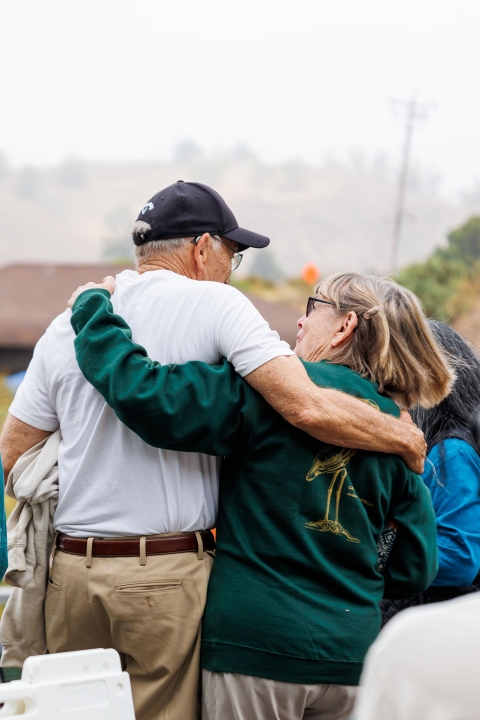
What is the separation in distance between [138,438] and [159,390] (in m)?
0.23

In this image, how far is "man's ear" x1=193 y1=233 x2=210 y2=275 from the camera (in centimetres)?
234

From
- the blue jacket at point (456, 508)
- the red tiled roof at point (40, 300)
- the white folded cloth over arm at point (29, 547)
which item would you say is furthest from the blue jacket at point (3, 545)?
the red tiled roof at point (40, 300)

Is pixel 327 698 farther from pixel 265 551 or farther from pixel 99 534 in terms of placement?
pixel 99 534

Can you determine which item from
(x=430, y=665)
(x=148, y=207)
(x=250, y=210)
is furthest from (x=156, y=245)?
(x=250, y=210)

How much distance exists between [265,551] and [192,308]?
68 centimetres

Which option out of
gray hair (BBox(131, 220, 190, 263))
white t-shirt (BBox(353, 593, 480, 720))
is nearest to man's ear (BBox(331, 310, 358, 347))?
gray hair (BBox(131, 220, 190, 263))

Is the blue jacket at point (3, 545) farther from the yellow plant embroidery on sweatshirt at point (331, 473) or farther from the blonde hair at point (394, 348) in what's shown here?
the blonde hair at point (394, 348)

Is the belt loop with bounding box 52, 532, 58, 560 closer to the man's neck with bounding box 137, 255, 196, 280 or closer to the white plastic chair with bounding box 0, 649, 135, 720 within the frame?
the white plastic chair with bounding box 0, 649, 135, 720

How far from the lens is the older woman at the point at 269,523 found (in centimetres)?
206

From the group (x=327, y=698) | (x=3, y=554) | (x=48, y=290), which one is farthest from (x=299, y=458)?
(x=48, y=290)

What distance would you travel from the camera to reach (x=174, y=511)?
2172 millimetres

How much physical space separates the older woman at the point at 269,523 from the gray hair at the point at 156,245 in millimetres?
223

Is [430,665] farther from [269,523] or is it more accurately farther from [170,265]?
[170,265]

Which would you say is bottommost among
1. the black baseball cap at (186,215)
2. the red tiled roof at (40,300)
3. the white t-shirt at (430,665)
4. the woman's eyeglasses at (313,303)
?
the red tiled roof at (40,300)
